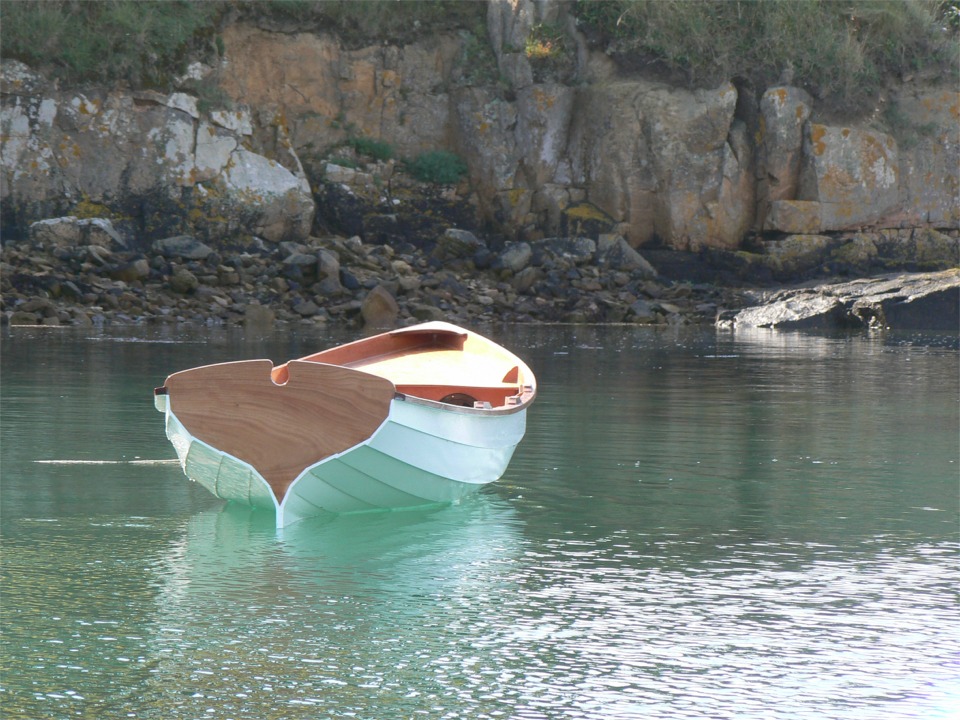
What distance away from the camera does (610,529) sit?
23.2 feet

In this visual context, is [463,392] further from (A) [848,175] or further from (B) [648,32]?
(B) [648,32]

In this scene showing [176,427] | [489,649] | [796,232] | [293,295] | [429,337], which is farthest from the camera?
[796,232]

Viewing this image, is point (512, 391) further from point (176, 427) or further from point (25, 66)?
point (25, 66)

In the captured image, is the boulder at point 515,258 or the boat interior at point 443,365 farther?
the boulder at point 515,258

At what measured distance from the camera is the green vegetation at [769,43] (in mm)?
32094

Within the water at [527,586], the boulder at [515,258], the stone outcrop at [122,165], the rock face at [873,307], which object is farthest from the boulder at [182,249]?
the water at [527,586]

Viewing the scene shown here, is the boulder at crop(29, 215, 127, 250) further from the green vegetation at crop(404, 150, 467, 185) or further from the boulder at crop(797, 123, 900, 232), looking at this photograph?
the boulder at crop(797, 123, 900, 232)

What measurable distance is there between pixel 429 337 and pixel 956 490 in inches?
160

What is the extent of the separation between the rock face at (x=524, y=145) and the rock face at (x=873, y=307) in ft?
13.5

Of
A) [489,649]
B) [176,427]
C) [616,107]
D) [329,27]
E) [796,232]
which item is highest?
[329,27]

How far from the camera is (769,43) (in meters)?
32.2

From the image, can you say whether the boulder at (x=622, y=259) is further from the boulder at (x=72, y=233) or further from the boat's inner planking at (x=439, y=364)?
the boat's inner planking at (x=439, y=364)

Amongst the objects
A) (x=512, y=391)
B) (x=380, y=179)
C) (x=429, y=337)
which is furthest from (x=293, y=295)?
(x=512, y=391)

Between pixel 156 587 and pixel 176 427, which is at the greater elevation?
pixel 176 427
